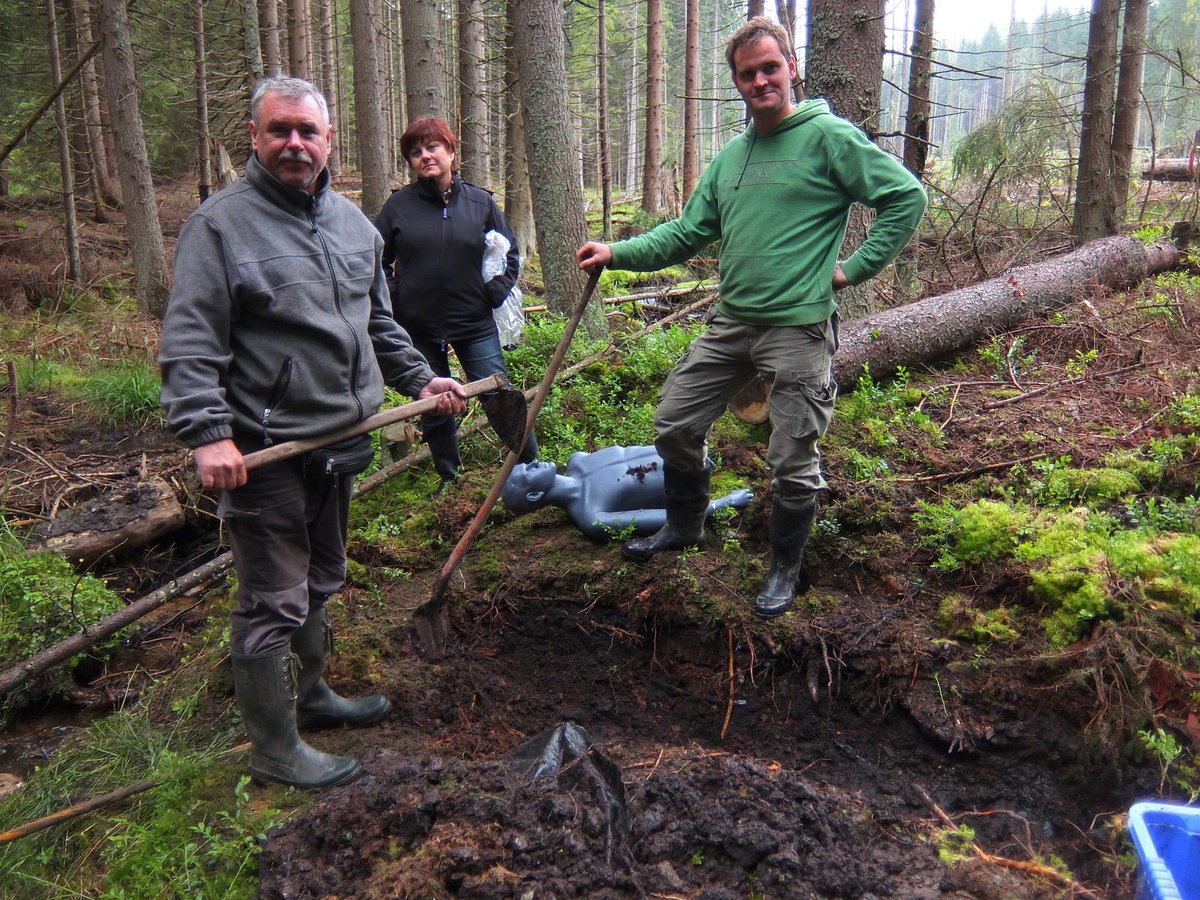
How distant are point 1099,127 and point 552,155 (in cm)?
658

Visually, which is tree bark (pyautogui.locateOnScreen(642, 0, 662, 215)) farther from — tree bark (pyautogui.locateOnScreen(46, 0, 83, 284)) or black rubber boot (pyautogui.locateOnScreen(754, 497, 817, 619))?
black rubber boot (pyautogui.locateOnScreen(754, 497, 817, 619))

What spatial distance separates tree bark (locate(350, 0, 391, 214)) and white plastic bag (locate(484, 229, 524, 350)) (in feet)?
17.4

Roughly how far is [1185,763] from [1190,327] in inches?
176

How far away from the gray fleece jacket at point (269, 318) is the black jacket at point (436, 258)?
1.72 metres

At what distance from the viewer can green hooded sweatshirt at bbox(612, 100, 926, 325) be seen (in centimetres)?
303

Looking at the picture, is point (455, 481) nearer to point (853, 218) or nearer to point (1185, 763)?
point (853, 218)

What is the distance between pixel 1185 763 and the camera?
8.39ft

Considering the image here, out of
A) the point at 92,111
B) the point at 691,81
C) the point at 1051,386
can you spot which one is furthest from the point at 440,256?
the point at 92,111

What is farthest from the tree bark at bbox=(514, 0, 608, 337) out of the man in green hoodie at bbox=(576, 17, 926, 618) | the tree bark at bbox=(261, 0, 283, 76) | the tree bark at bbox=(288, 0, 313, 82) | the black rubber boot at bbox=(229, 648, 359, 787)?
the tree bark at bbox=(288, 0, 313, 82)

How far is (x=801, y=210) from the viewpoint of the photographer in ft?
10.2

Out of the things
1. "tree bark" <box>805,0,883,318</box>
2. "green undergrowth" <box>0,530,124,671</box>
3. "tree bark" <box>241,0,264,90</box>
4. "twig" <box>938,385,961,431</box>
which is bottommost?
"green undergrowth" <box>0,530,124,671</box>

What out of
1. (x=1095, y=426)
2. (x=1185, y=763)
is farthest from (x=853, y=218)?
(x=1185, y=763)

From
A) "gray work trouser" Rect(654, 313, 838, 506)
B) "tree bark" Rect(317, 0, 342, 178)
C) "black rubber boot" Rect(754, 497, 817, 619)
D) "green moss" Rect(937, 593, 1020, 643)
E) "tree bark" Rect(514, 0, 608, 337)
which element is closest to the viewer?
"green moss" Rect(937, 593, 1020, 643)

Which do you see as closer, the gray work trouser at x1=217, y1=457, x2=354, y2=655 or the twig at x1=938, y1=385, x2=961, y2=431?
the gray work trouser at x1=217, y1=457, x2=354, y2=655
